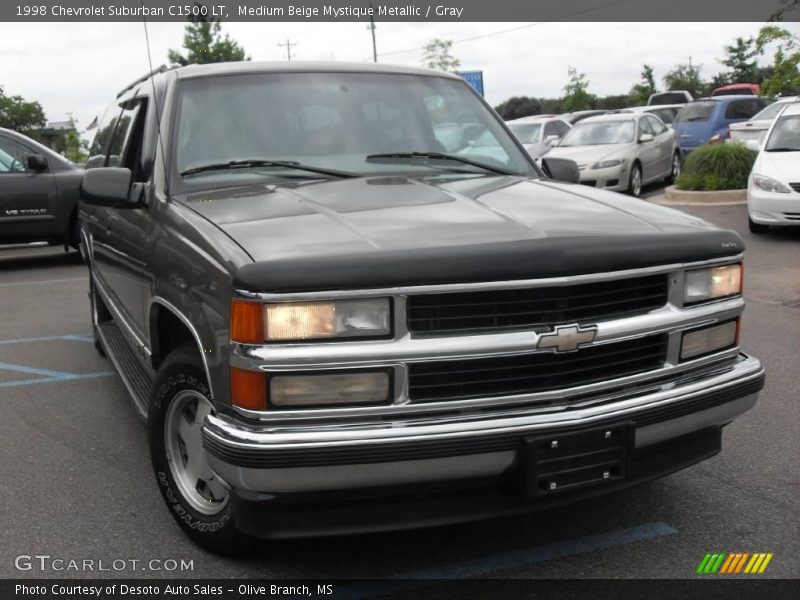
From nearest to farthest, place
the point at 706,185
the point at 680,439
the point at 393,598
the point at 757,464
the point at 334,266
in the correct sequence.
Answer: the point at 334,266 < the point at 393,598 < the point at 680,439 < the point at 757,464 < the point at 706,185

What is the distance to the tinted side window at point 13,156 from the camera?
1213 centimetres

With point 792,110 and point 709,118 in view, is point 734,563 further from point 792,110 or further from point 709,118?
point 709,118

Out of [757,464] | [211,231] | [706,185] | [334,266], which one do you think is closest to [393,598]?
[334,266]

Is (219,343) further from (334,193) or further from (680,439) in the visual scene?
(680,439)

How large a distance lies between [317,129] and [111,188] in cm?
94

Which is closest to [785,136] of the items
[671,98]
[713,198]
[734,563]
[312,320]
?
[713,198]

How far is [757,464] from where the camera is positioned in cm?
419

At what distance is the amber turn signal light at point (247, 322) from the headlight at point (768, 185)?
9.50 metres

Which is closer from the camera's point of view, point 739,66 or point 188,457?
point 188,457

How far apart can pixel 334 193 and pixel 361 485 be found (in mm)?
1316

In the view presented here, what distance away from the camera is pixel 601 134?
17266 millimetres

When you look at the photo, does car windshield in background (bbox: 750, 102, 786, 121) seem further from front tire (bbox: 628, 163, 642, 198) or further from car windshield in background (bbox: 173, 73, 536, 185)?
car windshield in background (bbox: 173, 73, 536, 185)

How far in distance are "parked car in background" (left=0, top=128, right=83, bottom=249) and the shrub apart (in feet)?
31.9

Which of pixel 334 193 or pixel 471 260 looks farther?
pixel 334 193
